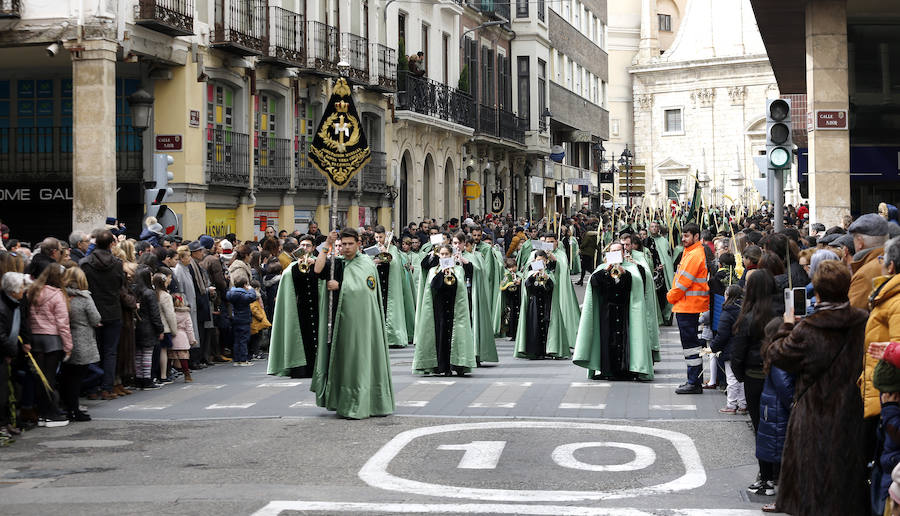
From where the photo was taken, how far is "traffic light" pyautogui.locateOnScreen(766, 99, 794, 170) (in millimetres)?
14633

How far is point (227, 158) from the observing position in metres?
26.5

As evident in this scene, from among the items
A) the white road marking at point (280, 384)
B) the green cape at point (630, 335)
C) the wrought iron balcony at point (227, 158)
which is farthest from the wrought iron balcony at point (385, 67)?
the green cape at point (630, 335)

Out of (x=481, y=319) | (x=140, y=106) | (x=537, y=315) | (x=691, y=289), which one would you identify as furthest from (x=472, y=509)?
(x=140, y=106)

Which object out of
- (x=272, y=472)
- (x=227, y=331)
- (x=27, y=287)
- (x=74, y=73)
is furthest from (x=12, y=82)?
(x=272, y=472)

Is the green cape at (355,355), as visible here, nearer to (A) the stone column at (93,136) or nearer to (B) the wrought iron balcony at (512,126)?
(A) the stone column at (93,136)

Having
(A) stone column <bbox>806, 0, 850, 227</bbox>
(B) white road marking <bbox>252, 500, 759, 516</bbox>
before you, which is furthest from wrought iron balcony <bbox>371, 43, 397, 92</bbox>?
(B) white road marking <bbox>252, 500, 759, 516</bbox>

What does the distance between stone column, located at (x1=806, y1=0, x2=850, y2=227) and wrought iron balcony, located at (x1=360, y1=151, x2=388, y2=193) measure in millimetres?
16059

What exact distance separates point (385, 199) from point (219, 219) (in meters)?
9.17

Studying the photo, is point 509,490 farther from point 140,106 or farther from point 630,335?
point 140,106

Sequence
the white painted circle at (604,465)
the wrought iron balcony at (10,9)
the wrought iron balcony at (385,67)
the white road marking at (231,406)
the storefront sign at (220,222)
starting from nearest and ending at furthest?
the white painted circle at (604,465), the white road marking at (231,406), the wrought iron balcony at (10,9), the storefront sign at (220,222), the wrought iron balcony at (385,67)

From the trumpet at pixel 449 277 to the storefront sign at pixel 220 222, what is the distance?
34.3 feet

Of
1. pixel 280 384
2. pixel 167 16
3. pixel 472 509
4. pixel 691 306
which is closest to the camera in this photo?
pixel 472 509

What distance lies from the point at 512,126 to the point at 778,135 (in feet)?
105

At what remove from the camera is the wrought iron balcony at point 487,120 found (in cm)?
4288
